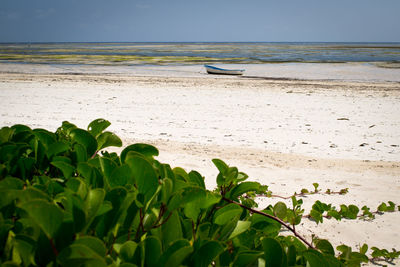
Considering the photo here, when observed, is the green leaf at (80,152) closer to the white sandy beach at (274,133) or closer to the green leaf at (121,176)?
the green leaf at (121,176)

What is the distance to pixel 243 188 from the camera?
83 cm

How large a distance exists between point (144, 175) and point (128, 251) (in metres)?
0.14

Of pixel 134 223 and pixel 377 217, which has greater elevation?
pixel 134 223

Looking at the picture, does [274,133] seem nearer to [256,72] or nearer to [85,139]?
[85,139]

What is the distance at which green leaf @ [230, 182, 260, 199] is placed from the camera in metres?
0.80

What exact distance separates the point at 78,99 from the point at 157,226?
9040 millimetres

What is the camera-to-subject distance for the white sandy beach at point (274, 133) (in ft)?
10.1

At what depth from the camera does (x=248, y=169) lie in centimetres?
372

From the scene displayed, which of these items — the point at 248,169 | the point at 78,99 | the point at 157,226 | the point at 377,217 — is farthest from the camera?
the point at 78,99

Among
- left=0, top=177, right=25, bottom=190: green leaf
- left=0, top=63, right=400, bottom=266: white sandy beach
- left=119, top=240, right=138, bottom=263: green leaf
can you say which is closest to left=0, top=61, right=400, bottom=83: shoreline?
left=0, top=63, right=400, bottom=266: white sandy beach

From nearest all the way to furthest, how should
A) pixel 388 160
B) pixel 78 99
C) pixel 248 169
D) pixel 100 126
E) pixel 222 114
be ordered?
pixel 100 126
pixel 248 169
pixel 388 160
pixel 222 114
pixel 78 99

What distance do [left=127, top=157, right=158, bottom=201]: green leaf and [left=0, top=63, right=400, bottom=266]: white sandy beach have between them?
73.4 inches

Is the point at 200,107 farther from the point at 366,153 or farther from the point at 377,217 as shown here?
the point at 377,217

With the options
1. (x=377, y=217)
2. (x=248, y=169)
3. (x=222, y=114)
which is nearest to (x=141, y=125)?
(x=222, y=114)
